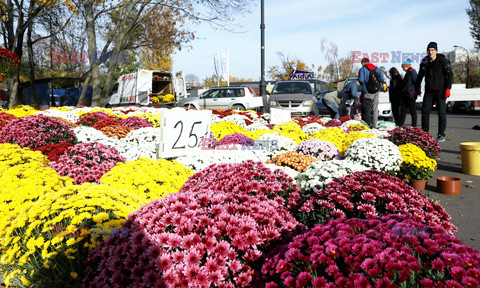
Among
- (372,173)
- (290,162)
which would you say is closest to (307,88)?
(290,162)

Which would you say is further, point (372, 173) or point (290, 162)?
point (290, 162)

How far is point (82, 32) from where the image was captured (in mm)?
32375

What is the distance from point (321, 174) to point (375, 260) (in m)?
1.78

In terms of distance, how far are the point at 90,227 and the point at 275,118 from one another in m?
7.93

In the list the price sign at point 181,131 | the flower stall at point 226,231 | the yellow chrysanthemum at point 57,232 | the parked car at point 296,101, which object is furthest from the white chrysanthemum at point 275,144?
the parked car at point 296,101

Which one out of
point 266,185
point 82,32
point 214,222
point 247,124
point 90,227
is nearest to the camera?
point 214,222

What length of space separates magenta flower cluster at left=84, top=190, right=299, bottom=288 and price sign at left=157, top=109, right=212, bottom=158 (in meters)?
2.38

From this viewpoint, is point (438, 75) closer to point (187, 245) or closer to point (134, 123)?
point (134, 123)

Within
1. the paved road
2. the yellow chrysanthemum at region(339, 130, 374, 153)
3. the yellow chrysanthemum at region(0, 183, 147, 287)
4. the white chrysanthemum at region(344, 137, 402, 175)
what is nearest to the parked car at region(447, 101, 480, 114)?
the paved road

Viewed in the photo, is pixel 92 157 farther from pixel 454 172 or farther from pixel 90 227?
pixel 454 172

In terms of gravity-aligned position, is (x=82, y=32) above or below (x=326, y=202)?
above

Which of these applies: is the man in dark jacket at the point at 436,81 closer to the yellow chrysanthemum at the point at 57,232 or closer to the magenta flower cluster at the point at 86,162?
the magenta flower cluster at the point at 86,162

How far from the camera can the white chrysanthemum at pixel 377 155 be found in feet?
18.0

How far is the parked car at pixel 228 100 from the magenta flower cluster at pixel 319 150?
12.5 metres
